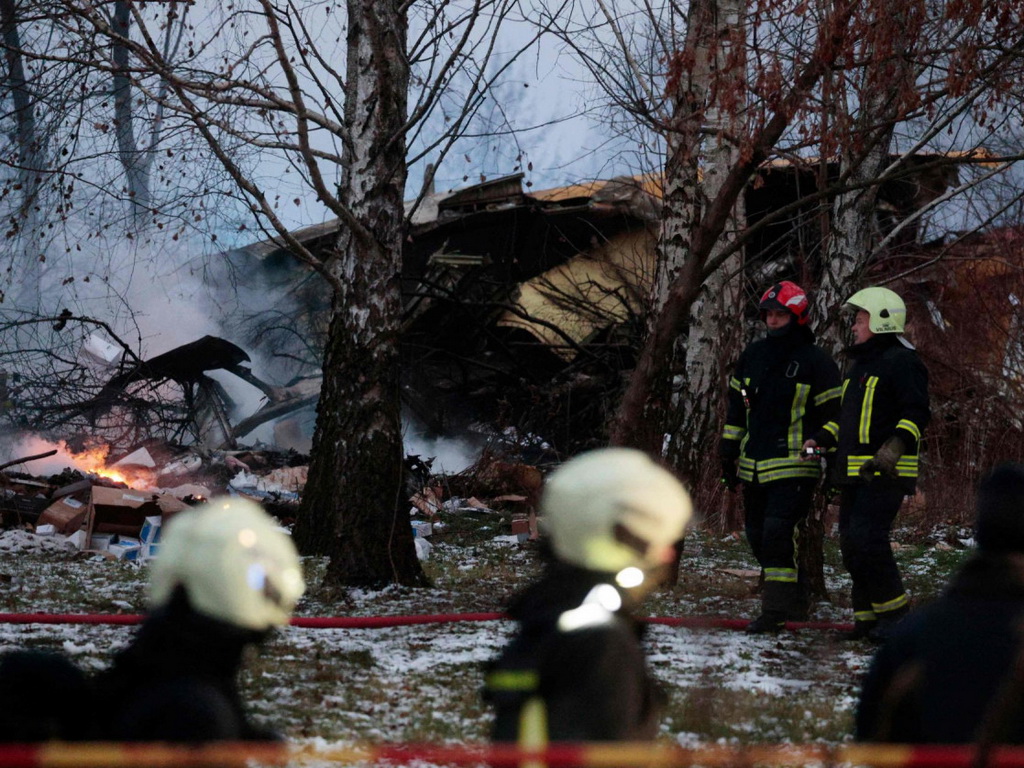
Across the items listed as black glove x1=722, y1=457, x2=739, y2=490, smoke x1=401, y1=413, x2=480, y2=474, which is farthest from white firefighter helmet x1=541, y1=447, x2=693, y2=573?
smoke x1=401, y1=413, x2=480, y2=474

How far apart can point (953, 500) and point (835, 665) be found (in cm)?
781

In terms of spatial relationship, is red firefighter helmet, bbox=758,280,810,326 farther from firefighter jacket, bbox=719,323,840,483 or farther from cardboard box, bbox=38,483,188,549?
cardboard box, bbox=38,483,188,549

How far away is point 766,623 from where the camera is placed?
579 cm

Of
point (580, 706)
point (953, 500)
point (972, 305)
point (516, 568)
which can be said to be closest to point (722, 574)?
point (516, 568)

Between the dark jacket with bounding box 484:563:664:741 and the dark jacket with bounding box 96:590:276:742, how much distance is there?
457 mm

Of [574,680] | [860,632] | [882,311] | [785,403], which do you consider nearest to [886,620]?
[860,632]

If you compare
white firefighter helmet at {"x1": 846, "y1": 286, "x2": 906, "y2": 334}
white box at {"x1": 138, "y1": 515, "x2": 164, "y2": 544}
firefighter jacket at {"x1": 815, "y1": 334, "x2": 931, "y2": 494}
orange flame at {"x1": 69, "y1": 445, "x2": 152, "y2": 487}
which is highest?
white firefighter helmet at {"x1": 846, "y1": 286, "x2": 906, "y2": 334}

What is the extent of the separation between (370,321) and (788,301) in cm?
245

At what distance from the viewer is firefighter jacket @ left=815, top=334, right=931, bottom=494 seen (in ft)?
18.7

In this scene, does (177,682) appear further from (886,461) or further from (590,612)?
(886,461)

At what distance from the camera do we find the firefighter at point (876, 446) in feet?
18.5

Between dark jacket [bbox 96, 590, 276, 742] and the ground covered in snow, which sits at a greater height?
dark jacket [bbox 96, 590, 276, 742]

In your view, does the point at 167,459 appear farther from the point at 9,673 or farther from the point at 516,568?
the point at 9,673

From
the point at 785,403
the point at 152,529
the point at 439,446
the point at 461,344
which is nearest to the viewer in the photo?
the point at 785,403
